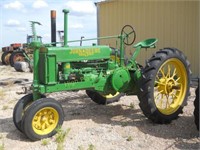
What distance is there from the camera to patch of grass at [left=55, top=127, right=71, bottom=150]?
441cm

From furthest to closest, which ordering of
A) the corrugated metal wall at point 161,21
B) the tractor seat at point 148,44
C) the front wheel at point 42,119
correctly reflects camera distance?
the corrugated metal wall at point 161,21, the tractor seat at point 148,44, the front wheel at point 42,119

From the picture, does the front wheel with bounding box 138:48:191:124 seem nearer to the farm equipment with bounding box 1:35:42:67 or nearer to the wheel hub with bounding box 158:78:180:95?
the wheel hub with bounding box 158:78:180:95

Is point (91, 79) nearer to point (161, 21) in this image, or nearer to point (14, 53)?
point (161, 21)

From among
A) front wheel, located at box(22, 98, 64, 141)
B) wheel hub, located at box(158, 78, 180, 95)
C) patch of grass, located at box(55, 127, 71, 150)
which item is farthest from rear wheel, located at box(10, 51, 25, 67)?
patch of grass, located at box(55, 127, 71, 150)

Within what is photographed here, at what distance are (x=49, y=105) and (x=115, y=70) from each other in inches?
54.0

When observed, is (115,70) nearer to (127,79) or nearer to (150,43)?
(127,79)

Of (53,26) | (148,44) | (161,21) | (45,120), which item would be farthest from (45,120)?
(161,21)

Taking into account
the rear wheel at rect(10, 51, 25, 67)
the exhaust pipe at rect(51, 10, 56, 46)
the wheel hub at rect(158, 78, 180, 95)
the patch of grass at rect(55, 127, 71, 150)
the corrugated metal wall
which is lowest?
the patch of grass at rect(55, 127, 71, 150)

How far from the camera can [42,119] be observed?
4.88m

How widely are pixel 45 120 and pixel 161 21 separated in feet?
23.1

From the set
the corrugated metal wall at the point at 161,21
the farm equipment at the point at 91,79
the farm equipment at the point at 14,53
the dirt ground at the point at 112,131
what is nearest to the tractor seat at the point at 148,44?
the farm equipment at the point at 91,79

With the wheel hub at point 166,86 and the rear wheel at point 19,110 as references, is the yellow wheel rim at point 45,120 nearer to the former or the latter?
the rear wheel at point 19,110

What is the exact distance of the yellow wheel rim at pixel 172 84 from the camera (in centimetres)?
556

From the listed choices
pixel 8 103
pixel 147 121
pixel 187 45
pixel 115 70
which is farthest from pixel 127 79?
pixel 187 45
